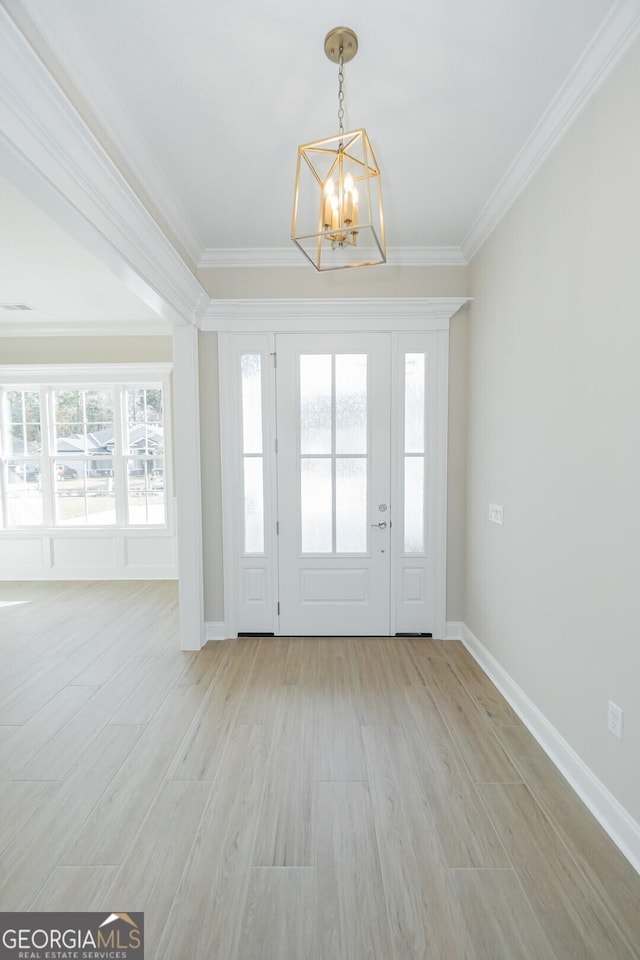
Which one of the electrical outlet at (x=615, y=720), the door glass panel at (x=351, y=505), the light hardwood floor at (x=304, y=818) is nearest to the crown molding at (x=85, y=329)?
the door glass panel at (x=351, y=505)

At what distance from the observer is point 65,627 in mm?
3877

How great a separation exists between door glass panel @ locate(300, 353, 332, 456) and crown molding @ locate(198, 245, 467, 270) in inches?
28.2

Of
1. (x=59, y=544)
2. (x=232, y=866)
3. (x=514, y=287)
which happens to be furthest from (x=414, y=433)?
(x=59, y=544)

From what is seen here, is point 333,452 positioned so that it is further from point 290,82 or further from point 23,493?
point 23,493

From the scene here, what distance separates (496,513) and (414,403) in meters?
1.06

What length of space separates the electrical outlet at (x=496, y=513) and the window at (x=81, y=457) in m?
3.87

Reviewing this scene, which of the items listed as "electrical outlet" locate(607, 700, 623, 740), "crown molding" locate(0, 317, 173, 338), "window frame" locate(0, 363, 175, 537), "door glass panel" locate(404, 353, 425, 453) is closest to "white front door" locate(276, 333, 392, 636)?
"door glass panel" locate(404, 353, 425, 453)

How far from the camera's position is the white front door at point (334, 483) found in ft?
11.1

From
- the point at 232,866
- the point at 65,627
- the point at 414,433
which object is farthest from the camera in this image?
the point at 65,627

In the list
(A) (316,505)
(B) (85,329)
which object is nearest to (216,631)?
(A) (316,505)

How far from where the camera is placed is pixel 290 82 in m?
1.81

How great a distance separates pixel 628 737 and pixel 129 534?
16.6 feet

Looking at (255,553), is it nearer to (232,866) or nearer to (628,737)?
(232,866)

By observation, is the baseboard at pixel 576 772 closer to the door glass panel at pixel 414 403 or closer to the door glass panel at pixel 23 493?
the door glass panel at pixel 414 403
